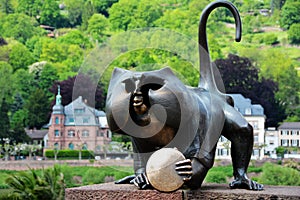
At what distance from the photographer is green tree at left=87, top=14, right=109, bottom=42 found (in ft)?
359

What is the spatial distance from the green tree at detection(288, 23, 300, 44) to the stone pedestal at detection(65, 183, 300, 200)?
4427 inches

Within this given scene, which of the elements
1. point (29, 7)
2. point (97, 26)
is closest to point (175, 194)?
point (97, 26)

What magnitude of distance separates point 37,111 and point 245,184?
71822 millimetres

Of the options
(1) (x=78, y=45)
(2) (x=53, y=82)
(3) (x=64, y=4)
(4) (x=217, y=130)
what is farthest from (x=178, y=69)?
(3) (x=64, y=4)

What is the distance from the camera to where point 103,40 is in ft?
243

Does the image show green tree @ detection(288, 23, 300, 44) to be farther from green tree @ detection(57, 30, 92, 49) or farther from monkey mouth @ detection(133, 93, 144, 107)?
monkey mouth @ detection(133, 93, 144, 107)

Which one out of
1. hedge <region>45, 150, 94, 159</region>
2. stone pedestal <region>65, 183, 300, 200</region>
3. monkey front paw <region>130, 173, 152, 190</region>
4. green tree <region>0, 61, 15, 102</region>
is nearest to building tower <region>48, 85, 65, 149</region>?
hedge <region>45, 150, 94, 159</region>

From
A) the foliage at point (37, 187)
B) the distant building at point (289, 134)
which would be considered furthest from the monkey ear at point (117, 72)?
the distant building at point (289, 134)

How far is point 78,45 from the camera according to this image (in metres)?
108

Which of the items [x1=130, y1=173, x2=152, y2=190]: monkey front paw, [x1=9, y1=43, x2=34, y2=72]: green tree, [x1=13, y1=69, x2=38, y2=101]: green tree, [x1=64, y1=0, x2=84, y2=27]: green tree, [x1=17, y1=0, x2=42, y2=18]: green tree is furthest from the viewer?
[x1=17, y1=0, x2=42, y2=18]: green tree

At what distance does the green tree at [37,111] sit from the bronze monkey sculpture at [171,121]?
7074 cm

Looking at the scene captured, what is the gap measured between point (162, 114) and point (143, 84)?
279 mm

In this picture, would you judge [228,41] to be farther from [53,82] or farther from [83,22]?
[53,82]

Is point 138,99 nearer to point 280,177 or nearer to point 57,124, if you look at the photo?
point 280,177
